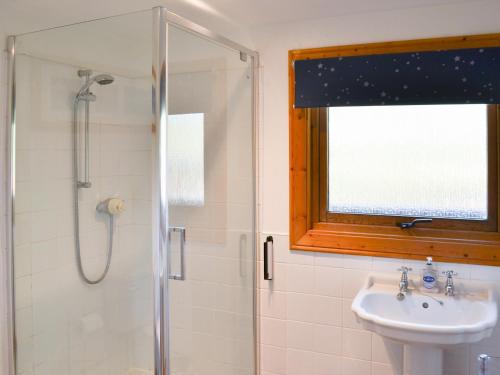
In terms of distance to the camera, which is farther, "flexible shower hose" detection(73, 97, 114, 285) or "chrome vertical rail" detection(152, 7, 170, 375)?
"flexible shower hose" detection(73, 97, 114, 285)

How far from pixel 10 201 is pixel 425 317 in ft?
6.70

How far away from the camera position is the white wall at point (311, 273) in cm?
236

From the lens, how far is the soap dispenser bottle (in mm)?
2244

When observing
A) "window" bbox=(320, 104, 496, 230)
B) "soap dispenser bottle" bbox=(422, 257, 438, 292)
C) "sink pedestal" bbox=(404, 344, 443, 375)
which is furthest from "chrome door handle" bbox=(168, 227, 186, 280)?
"soap dispenser bottle" bbox=(422, 257, 438, 292)

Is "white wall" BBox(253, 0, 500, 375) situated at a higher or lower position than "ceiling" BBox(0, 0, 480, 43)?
lower

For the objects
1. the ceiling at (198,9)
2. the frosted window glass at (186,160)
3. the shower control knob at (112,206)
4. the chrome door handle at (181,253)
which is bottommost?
the chrome door handle at (181,253)

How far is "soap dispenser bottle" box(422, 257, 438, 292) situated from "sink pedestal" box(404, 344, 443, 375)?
294 mm

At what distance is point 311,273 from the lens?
2.58 meters

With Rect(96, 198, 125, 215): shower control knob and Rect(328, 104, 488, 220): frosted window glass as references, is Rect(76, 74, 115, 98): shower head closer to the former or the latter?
Rect(96, 198, 125, 215): shower control knob

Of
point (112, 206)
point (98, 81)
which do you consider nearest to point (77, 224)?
point (112, 206)

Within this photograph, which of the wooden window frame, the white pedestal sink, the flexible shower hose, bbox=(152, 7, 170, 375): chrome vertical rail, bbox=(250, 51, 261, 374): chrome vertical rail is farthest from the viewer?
bbox=(250, 51, 261, 374): chrome vertical rail

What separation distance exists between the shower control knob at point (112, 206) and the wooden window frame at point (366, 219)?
1.00 m

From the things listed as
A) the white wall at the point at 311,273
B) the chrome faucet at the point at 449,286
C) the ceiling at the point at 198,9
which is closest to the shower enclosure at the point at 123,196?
the ceiling at the point at 198,9

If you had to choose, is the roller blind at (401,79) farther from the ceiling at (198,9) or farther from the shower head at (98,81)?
the shower head at (98,81)
